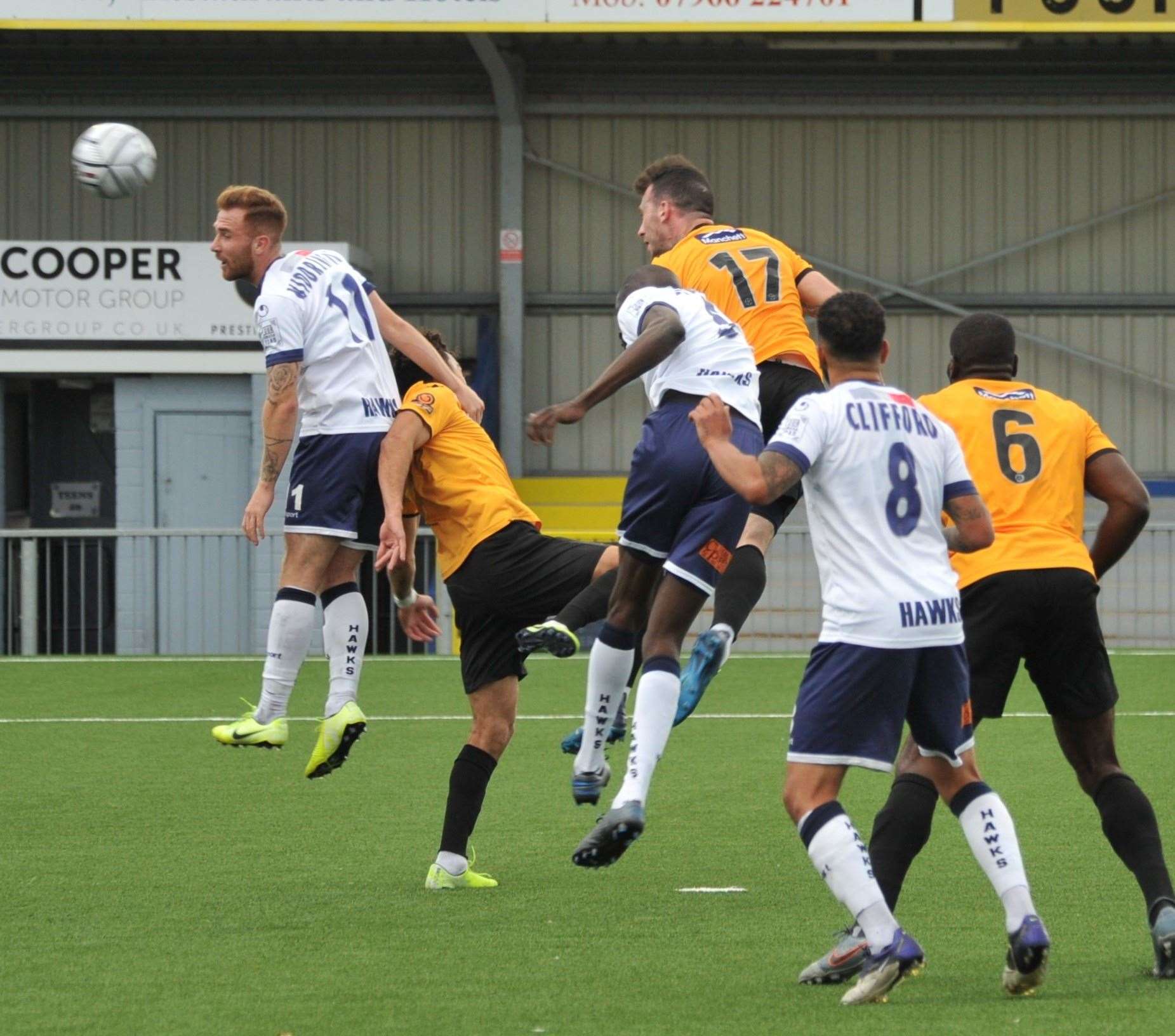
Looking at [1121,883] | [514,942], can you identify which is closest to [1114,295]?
[1121,883]

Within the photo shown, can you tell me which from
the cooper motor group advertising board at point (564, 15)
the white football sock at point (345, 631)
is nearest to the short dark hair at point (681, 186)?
the white football sock at point (345, 631)

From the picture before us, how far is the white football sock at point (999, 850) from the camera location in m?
4.57

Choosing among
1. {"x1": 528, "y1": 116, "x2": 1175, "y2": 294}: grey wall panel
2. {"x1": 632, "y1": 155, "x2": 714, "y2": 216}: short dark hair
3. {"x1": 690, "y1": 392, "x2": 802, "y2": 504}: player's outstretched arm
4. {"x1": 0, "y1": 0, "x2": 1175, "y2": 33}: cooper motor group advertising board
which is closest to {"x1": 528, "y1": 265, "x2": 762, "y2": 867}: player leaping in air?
{"x1": 632, "y1": 155, "x2": 714, "y2": 216}: short dark hair

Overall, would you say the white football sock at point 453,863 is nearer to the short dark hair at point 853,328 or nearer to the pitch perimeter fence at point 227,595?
the short dark hair at point 853,328

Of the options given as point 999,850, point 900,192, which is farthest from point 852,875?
point 900,192

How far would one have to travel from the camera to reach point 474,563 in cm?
659

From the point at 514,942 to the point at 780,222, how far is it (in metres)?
17.0

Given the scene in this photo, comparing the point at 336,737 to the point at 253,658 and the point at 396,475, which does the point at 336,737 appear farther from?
the point at 253,658

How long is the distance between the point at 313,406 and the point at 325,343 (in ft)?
0.79

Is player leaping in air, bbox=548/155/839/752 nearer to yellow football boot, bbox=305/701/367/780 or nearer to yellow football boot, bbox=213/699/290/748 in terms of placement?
yellow football boot, bbox=305/701/367/780

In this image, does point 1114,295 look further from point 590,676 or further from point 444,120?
point 590,676

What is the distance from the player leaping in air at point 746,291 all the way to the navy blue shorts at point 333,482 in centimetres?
122

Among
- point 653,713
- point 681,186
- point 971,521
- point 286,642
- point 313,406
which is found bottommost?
point 653,713

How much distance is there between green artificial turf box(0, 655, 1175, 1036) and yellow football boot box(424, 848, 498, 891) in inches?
4.5
